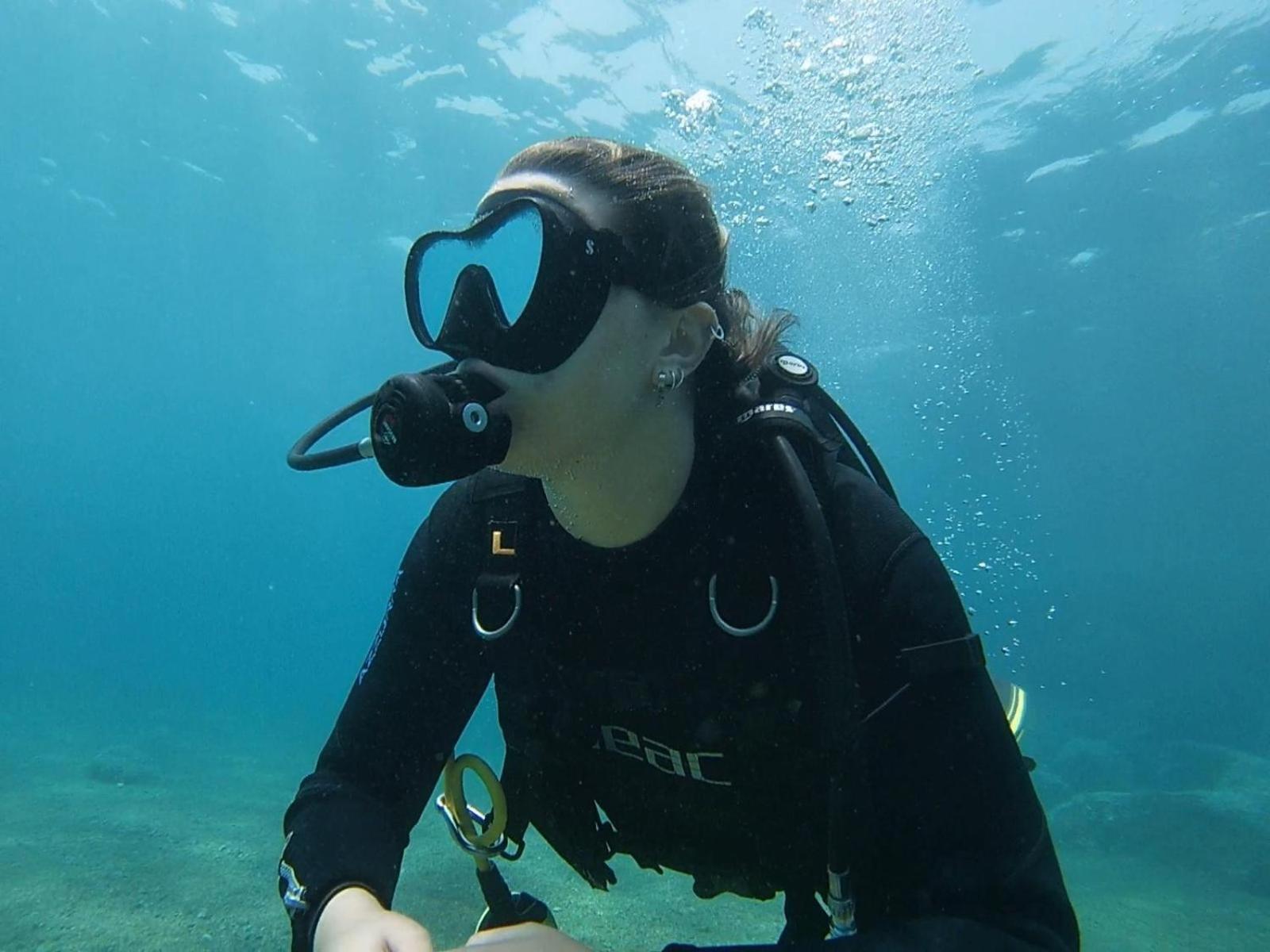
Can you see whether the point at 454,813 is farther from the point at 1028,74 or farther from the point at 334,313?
the point at 334,313

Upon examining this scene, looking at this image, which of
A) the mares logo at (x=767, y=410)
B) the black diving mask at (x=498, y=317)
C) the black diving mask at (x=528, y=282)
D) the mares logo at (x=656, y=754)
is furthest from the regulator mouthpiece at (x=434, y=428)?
the mares logo at (x=656, y=754)

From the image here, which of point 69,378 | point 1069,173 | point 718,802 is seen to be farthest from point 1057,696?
point 69,378

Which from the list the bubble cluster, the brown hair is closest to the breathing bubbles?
the bubble cluster

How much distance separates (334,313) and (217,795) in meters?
32.1

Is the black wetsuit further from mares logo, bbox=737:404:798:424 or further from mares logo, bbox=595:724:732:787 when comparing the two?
mares logo, bbox=737:404:798:424

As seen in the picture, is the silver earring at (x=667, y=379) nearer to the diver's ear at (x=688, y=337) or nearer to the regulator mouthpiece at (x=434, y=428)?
the diver's ear at (x=688, y=337)

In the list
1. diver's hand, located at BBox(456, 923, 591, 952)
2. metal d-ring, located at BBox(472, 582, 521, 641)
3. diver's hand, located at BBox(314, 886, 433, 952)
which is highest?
metal d-ring, located at BBox(472, 582, 521, 641)

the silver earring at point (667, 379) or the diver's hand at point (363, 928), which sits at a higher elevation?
the silver earring at point (667, 379)

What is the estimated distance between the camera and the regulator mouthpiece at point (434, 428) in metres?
1.81

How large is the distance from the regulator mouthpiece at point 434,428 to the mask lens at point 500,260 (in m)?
0.24

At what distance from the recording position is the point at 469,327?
1.99 m

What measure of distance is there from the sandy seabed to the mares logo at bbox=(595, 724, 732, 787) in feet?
10.8

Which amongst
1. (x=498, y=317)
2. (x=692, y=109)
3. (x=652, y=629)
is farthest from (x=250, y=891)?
(x=692, y=109)

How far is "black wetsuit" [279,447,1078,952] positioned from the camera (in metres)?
1.62
